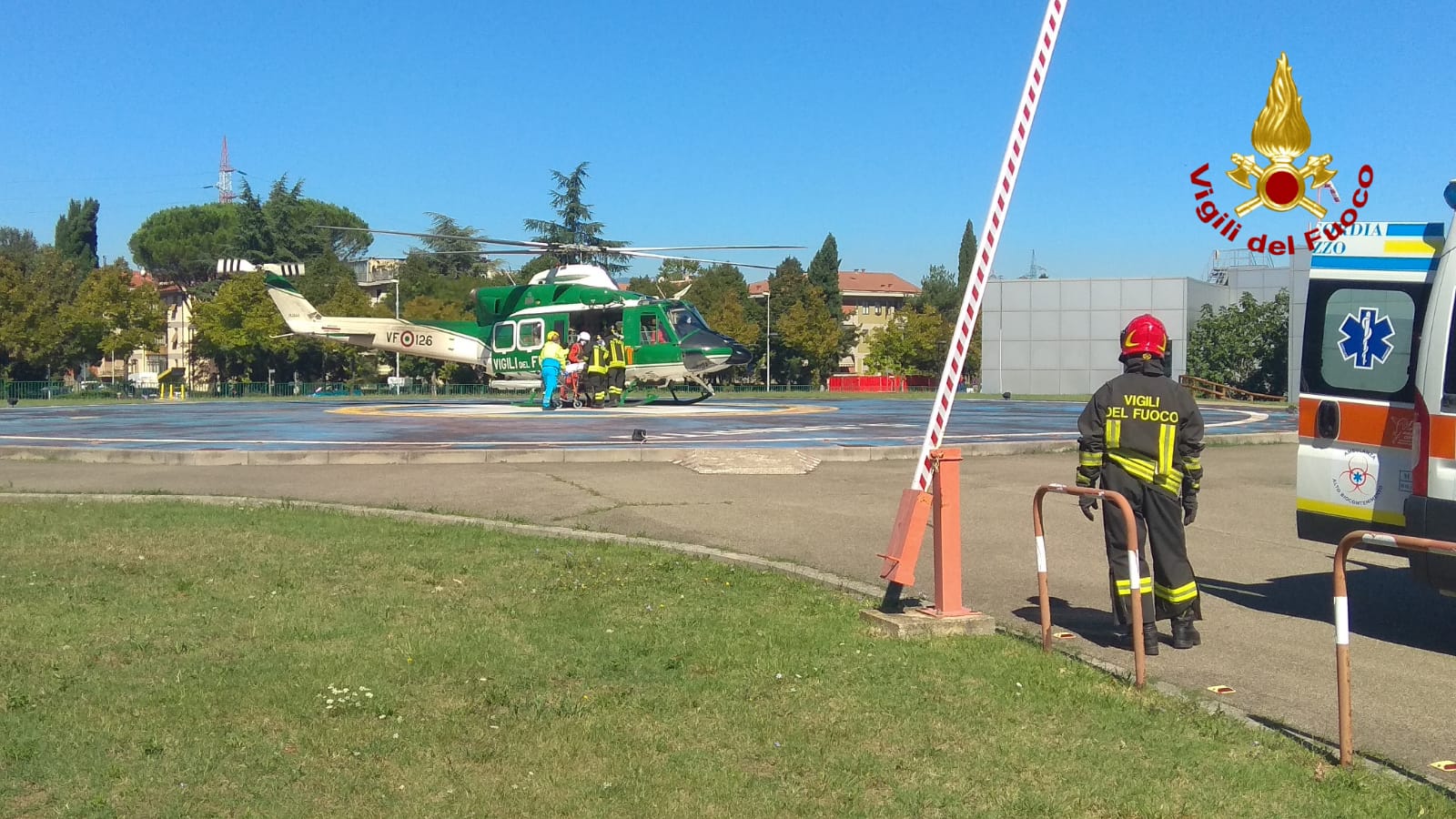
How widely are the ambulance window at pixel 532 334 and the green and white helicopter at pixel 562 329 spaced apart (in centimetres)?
2

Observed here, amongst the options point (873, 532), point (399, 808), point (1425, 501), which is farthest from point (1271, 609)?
point (399, 808)

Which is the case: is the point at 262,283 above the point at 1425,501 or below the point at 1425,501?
above

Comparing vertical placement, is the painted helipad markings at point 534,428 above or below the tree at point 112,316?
below

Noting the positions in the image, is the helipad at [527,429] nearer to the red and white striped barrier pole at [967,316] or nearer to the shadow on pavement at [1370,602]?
the shadow on pavement at [1370,602]

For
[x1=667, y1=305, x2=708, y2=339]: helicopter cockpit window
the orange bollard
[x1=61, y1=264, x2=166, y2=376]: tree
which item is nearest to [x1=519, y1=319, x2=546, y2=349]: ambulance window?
[x1=667, y1=305, x2=708, y2=339]: helicopter cockpit window

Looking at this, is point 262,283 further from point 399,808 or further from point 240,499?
point 399,808

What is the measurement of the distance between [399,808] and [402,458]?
41.5ft

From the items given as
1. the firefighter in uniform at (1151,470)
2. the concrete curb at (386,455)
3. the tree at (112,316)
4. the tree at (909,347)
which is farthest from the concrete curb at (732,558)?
the tree at (909,347)

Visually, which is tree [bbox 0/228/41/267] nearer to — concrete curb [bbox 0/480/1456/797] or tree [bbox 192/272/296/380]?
tree [bbox 192/272/296/380]

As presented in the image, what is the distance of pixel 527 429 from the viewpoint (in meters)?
22.4

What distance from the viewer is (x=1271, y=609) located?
7.96m

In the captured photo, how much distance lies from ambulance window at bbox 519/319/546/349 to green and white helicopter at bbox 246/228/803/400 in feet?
0.08

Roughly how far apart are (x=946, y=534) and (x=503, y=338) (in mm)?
28366

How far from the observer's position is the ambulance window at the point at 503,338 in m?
33.8
